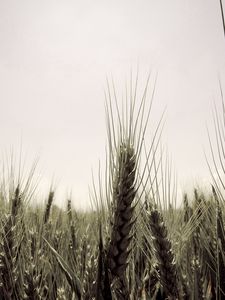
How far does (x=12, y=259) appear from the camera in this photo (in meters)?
1.51

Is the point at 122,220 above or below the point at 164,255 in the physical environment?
above

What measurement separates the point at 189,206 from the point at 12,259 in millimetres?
2102

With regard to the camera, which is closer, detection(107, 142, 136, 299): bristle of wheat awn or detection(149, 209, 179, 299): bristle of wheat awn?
detection(107, 142, 136, 299): bristle of wheat awn

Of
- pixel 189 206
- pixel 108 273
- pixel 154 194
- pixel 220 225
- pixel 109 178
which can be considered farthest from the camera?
pixel 189 206

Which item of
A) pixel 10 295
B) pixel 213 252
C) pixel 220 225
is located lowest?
pixel 10 295

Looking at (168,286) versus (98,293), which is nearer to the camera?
(98,293)

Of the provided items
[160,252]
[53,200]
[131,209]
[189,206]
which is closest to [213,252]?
[160,252]

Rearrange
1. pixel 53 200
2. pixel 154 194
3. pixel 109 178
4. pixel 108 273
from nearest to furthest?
pixel 108 273 → pixel 109 178 → pixel 154 194 → pixel 53 200

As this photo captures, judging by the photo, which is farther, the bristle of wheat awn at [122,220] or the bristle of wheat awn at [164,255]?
the bristle of wheat awn at [164,255]

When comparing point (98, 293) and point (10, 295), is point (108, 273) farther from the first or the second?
point (10, 295)

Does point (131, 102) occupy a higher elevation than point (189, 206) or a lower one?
higher

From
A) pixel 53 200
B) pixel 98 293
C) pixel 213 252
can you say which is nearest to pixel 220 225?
pixel 213 252

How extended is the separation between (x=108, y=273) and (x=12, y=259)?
0.57m

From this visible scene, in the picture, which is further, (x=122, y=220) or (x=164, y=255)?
(x=164, y=255)
